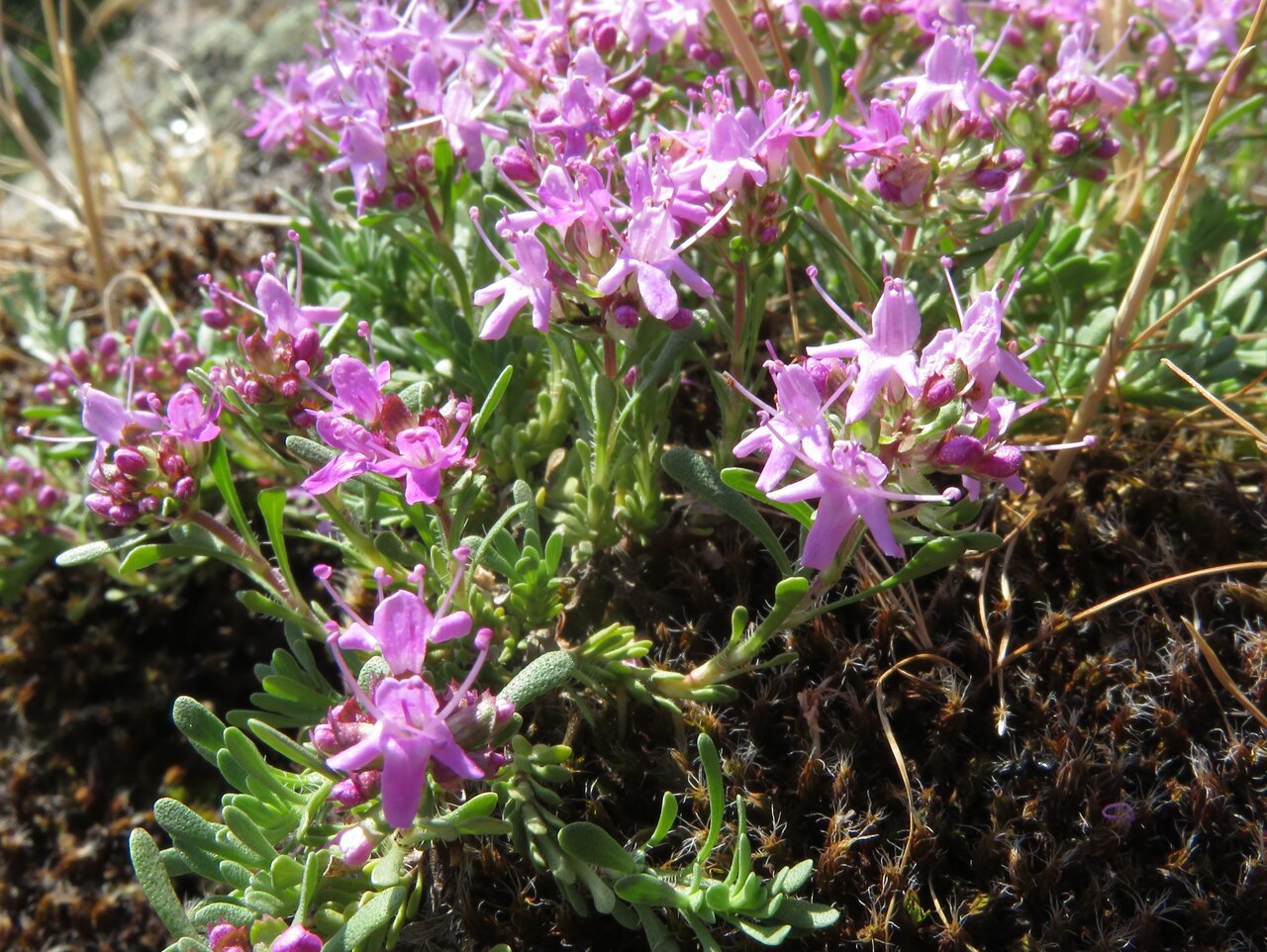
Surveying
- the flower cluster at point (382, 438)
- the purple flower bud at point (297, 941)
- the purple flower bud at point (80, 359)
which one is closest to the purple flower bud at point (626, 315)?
the flower cluster at point (382, 438)

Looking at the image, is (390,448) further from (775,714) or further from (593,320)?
(775,714)

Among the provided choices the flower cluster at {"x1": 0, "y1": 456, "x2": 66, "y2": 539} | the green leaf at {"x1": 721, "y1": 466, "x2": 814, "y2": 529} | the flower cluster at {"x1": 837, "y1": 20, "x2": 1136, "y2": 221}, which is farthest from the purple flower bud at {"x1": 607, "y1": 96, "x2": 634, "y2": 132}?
the flower cluster at {"x1": 0, "y1": 456, "x2": 66, "y2": 539}

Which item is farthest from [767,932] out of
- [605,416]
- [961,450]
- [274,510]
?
[274,510]

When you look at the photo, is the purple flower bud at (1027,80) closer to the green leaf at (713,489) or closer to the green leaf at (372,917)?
the green leaf at (713,489)

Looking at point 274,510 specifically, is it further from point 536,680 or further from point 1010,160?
point 1010,160

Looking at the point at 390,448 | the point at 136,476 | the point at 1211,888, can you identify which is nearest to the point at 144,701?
the point at 136,476

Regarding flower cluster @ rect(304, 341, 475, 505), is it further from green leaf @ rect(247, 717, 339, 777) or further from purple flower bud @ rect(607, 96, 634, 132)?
purple flower bud @ rect(607, 96, 634, 132)
